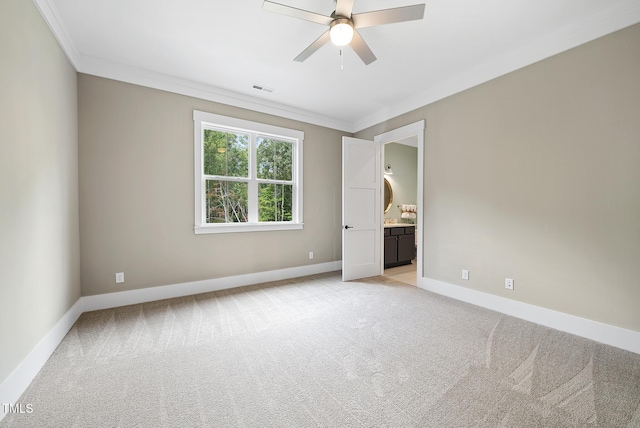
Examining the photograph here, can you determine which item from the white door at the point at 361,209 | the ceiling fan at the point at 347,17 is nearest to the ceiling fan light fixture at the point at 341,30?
the ceiling fan at the point at 347,17

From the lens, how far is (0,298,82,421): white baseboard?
1.52 metres

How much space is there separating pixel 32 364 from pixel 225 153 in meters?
2.89

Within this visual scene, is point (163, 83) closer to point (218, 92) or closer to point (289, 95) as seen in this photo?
point (218, 92)

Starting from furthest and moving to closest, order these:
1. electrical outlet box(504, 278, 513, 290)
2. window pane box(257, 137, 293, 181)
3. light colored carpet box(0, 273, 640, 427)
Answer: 1. window pane box(257, 137, 293, 181)
2. electrical outlet box(504, 278, 513, 290)
3. light colored carpet box(0, 273, 640, 427)

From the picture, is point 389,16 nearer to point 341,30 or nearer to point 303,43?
point 341,30

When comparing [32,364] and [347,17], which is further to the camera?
[347,17]

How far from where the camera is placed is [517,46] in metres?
2.71

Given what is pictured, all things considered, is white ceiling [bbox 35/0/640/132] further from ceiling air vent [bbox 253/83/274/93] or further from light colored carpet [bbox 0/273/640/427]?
light colored carpet [bbox 0/273/640/427]

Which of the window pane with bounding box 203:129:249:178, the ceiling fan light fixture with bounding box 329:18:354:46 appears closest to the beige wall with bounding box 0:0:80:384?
the window pane with bounding box 203:129:249:178

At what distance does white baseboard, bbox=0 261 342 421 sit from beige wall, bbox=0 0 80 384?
8cm

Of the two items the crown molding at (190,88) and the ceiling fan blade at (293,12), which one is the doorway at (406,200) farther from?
the ceiling fan blade at (293,12)

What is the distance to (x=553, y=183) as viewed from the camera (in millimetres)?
2586

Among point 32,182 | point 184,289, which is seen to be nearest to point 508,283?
point 184,289

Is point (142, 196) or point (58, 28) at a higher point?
point (58, 28)
